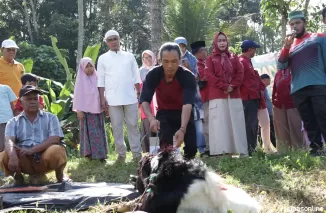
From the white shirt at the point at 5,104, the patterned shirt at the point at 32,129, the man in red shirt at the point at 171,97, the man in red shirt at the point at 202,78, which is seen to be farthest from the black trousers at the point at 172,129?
the white shirt at the point at 5,104

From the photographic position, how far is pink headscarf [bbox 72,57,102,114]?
22.2 feet

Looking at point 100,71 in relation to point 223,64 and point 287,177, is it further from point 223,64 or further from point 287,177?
point 287,177

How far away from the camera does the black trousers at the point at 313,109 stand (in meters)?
5.54

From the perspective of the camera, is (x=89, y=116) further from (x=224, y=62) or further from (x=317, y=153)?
(x=317, y=153)

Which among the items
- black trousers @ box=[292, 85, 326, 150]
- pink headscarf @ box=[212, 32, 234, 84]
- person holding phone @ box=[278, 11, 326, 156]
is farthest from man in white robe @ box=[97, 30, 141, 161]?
black trousers @ box=[292, 85, 326, 150]

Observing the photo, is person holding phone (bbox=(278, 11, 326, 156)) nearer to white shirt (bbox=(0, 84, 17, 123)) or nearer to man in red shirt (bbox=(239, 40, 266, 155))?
man in red shirt (bbox=(239, 40, 266, 155))

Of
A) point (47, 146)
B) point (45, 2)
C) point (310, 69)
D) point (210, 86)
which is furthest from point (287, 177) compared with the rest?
point (45, 2)

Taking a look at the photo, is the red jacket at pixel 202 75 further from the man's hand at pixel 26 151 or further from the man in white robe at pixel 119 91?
the man's hand at pixel 26 151

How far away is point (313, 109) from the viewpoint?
568 centimetres

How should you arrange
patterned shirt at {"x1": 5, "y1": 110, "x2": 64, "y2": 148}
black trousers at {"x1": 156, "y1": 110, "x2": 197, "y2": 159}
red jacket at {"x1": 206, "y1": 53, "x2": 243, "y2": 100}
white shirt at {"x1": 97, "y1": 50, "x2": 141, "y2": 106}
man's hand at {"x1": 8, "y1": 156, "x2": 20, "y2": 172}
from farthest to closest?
white shirt at {"x1": 97, "y1": 50, "x2": 141, "y2": 106}
red jacket at {"x1": 206, "y1": 53, "x2": 243, "y2": 100}
patterned shirt at {"x1": 5, "y1": 110, "x2": 64, "y2": 148}
man's hand at {"x1": 8, "y1": 156, "x2": 20, "y2": 172}
black trousers at {"x1": 156, "y1": 110, "x2": 197, "y2": 159}

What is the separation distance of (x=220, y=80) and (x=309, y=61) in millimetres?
1246

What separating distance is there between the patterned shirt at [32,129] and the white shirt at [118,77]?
56.9 inches

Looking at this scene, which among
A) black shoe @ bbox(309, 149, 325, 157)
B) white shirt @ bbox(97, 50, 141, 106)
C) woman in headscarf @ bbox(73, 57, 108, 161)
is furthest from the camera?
woman in headscarf @ bbox(73, 57, 108, 161)

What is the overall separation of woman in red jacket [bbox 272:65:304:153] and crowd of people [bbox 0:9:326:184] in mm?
14
